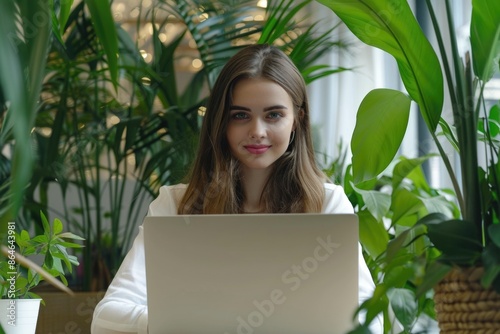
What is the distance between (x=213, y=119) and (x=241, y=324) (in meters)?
0.87

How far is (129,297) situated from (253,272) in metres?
0.64

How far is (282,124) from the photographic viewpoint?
1.82 meters

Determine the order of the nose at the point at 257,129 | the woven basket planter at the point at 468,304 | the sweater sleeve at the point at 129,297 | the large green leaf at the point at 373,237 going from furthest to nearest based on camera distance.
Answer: the large green leaf at the point at 373,237 → the nose at the point at 257,129 → the sweater sleeve at the point at 129,297 → the woven basket planter at the point at 468,304

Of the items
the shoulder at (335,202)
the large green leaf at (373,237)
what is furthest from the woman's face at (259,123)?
the large green leaf at (373,237)

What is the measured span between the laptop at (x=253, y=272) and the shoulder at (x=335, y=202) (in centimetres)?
79

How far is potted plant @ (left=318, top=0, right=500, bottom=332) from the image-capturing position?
34.1 inches

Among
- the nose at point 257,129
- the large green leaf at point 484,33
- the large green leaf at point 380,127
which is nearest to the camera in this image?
the large green leaf at point 484,33

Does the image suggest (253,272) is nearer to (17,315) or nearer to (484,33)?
(17,315)

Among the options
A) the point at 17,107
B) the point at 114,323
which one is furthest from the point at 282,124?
the point at 17,107

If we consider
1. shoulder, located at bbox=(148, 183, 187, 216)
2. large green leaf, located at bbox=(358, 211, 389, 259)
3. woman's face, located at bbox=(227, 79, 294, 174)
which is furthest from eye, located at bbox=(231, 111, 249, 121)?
large green leaf, located at bbox=(358, 211, 389, 259)

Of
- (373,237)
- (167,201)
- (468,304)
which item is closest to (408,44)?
(468,304)

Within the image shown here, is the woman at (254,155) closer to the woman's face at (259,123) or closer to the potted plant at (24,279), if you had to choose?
the woman's face at (259,123)

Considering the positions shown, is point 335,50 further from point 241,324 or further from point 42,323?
point 241,324

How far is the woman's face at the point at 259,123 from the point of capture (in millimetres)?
1803
